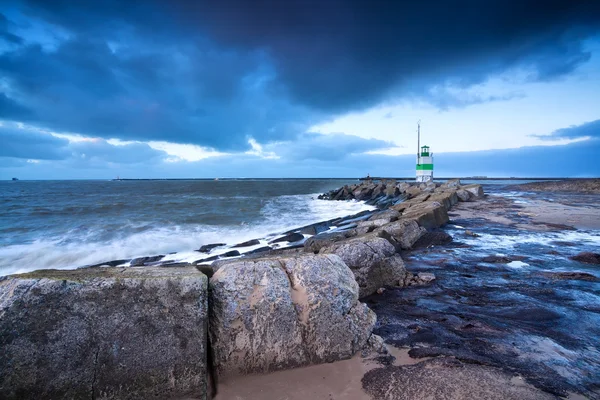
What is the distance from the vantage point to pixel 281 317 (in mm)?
3172

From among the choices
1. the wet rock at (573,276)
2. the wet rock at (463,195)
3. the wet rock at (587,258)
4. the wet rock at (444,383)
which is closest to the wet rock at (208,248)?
the wet rock at (444,383)

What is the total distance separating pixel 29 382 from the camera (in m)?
2.44

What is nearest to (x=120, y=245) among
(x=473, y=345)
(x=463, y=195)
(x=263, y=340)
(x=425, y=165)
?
(x=263, y=340)

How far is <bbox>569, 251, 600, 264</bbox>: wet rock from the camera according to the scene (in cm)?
689

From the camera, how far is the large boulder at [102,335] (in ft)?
8.06

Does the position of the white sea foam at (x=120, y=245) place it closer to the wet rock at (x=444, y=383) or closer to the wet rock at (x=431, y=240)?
the wet rock at (x=431, y=240)

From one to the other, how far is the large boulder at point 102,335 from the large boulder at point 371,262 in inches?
125

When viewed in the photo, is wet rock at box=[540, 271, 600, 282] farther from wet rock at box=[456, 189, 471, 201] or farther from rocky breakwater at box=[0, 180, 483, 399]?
wet rock at box=[456, 189, 471, 201]

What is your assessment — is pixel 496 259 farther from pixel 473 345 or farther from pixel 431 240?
pixel 473 345

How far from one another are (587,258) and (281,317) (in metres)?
7.88

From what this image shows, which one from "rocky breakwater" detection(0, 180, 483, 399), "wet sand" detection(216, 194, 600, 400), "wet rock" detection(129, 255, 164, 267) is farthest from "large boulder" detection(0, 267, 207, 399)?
"wet rock" detection(129, 255, 164, 267)

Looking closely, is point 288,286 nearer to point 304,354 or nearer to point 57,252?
point 304,354

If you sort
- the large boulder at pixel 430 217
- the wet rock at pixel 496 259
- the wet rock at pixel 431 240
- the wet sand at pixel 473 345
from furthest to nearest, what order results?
the large boulder at pixel 430 217, the wet rock at pixel 431 240, the wet rock at pixel 496 259, the wet sand at pixel 473 345

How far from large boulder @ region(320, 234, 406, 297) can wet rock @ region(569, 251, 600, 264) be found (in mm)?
4596
